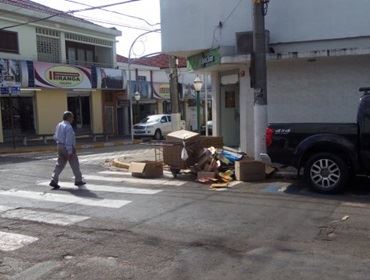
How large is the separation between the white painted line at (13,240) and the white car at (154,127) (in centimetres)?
2649

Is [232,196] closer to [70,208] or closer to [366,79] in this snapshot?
[70,208]

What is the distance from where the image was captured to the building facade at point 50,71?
27219mm

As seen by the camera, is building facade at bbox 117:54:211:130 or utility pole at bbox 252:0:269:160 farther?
building facade at bbox 117:54:211:130

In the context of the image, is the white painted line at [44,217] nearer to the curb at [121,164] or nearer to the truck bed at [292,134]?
the truck bed at [292,134]

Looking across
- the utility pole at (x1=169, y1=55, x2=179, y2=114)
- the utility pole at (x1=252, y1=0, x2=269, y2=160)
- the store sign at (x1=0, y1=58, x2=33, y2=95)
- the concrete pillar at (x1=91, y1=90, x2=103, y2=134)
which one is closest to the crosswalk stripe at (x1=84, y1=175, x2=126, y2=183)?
the utility pole at (x1=252, y1=0, x2=269, y2=160)

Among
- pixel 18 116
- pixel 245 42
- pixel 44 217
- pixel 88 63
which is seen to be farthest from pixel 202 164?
pixel 88 63

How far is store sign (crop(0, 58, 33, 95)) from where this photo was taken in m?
24.3

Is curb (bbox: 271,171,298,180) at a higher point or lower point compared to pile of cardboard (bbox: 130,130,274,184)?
lower

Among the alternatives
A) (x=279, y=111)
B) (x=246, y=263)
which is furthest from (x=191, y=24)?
(x=246, y=263)

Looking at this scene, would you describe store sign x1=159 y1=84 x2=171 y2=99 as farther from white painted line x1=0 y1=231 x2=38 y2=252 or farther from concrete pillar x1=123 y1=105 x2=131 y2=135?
white painted line x1=0 y1=231 x2=38 y2=252

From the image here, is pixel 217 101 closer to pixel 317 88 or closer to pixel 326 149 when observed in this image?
pixel 317 88

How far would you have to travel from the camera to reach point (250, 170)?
11828 mm

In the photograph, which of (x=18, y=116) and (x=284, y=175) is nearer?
(x=284, y=175)

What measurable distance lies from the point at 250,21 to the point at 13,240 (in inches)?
402
